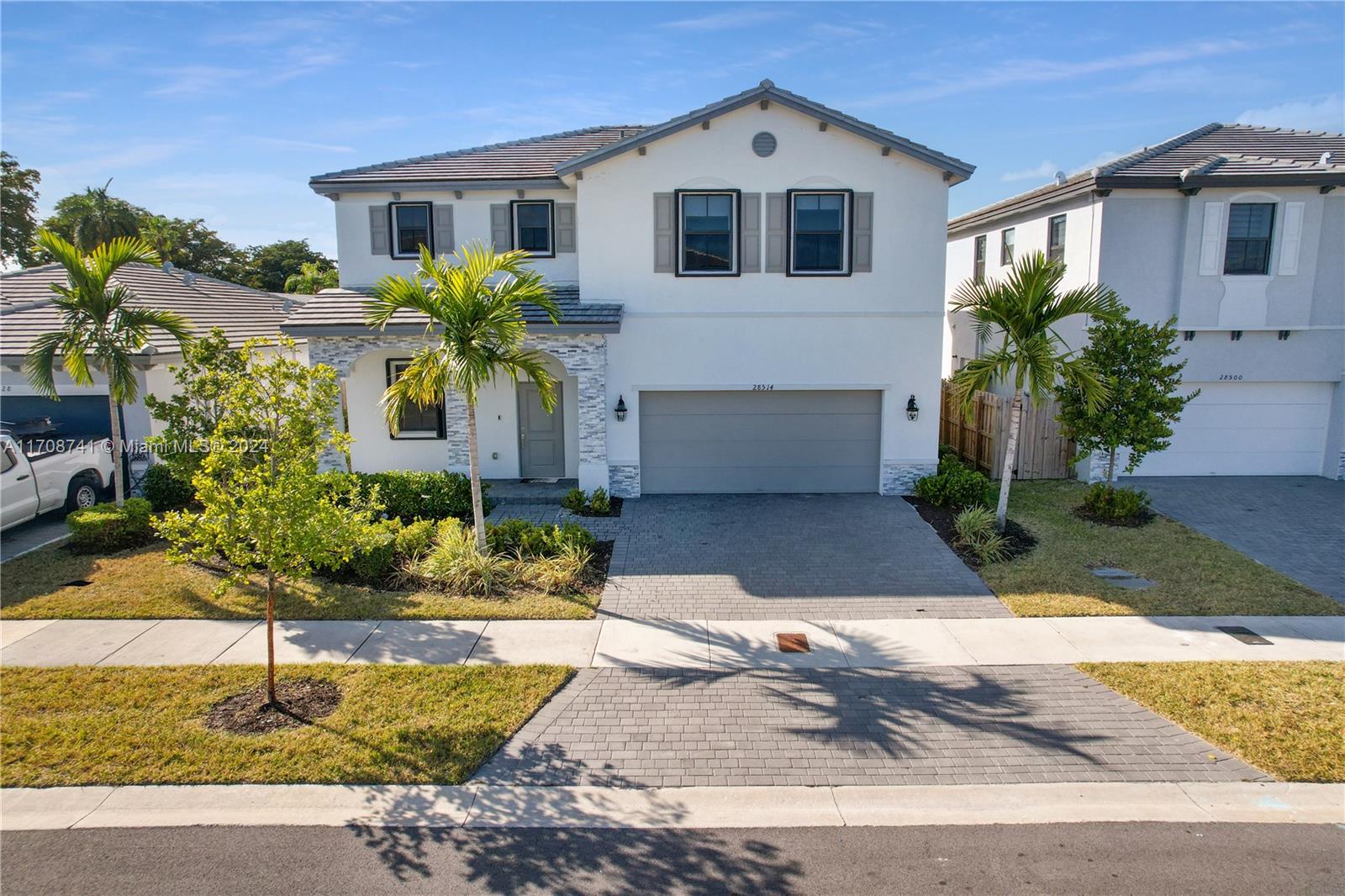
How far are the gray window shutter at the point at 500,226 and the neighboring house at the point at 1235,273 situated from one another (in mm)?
11379

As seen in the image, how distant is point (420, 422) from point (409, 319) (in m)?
2.45

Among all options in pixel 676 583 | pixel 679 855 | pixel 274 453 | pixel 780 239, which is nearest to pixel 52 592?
pixel 274 453

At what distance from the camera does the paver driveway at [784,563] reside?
10648mm

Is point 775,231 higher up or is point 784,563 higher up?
point 775,231

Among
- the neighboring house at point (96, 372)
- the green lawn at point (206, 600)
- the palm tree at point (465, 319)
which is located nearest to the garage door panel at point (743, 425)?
the palm tree at point (465, 319)

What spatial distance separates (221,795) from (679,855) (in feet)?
12.3

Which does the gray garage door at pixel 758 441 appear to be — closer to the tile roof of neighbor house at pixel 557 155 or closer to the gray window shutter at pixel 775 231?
the gray window shutter at pixel 775 231

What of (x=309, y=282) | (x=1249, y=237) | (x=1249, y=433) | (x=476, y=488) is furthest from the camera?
(x=309, y=282)

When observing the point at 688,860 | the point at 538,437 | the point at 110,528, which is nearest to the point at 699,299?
the point at 538,437

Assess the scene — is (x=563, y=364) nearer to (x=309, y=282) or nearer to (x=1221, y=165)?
(x=1221, y=165)

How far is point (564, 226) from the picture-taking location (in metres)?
16.4

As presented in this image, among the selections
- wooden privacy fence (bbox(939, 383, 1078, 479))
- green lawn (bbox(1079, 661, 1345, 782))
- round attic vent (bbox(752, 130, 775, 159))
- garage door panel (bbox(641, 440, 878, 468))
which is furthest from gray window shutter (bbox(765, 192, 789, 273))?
green lawn (bbox(1079, 661, 1345, 782))

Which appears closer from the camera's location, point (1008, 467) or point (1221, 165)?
point (1008, 467)

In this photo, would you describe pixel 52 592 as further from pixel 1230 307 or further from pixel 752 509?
pixel 1230 307
